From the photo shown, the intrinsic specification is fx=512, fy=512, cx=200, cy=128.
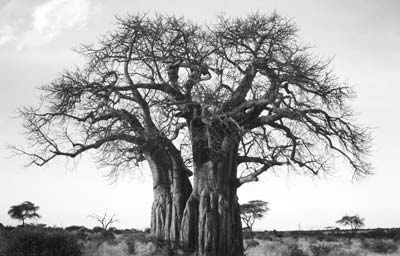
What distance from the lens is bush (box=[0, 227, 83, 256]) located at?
11414 millimetres

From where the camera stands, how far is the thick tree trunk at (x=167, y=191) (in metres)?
13.6

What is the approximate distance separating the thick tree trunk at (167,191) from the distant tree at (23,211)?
27637 mm

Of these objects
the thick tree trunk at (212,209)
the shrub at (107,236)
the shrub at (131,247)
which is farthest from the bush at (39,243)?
the shrub at (107,236)

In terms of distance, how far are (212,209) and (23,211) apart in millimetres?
30104

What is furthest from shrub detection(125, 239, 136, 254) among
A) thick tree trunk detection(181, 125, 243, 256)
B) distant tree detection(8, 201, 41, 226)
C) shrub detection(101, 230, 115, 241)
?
distant tree detection(8, 201, 41, 226)

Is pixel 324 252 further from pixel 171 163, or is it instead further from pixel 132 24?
pixel 132 24

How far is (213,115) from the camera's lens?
12.3 metres

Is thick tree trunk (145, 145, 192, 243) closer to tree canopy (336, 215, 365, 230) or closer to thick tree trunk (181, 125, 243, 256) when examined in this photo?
thick tree trunk (181, 125, 243, 256)

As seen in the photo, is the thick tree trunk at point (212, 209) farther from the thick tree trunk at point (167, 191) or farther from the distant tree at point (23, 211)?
the distant tree at point (23, 211)

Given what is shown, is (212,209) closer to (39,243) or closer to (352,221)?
(39,243)

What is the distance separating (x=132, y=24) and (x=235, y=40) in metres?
2.89

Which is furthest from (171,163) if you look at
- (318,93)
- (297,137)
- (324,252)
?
(324,252)

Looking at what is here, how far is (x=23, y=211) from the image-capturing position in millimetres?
39125

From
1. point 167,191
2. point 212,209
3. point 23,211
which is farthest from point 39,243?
point 23,211
